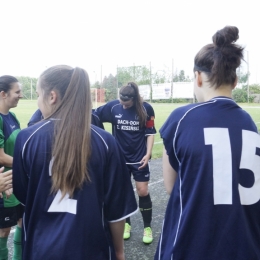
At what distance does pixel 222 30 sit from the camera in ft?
5.75

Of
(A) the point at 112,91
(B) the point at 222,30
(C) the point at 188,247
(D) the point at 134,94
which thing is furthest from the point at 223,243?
(A) the point at 112,91

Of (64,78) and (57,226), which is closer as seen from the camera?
(57,226)

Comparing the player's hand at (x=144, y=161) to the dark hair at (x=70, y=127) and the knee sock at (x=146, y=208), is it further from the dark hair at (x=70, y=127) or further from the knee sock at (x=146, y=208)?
the dark hair at (x=70, y=127)

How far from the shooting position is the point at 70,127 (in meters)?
1.67

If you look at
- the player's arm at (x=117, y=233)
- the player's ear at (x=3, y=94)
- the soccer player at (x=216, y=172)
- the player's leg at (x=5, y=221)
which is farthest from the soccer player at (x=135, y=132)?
the soccer player at (x=216, y=172)

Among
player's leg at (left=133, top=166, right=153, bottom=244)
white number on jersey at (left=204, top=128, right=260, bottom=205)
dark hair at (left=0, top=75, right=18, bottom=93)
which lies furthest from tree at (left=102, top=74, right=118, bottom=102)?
white number on jersey at (left=204, top=128, right=260, bottom=205)

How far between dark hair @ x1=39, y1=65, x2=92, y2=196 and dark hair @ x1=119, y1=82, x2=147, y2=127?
237 cm

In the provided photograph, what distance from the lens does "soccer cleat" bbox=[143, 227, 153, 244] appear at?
3.96 meters

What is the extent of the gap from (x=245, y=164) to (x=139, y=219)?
135 inches

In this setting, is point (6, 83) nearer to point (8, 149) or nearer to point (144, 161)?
point (8, 149)

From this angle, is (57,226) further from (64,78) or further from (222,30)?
(222,30)

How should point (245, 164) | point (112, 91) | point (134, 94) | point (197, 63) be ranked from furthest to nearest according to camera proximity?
point (112, 91), point (134, 94), point (197, 63), point (245, 164)

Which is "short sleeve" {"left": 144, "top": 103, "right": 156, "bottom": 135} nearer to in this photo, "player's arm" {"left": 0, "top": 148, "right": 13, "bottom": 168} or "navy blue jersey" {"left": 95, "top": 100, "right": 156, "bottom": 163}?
"navy blue jersey" {"left": 95, "top": 100, "right": 156, "bottom": 163}

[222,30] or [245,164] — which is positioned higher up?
[222,30]
